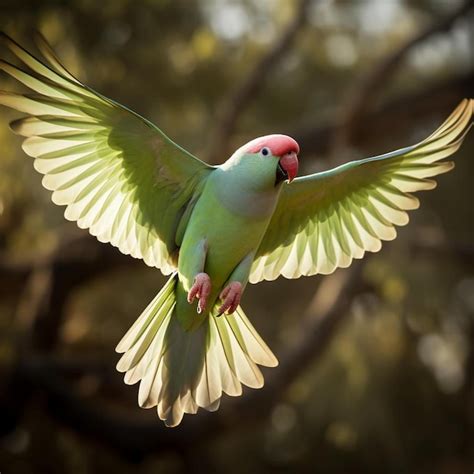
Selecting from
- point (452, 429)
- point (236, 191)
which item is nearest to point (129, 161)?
point (236, 191)

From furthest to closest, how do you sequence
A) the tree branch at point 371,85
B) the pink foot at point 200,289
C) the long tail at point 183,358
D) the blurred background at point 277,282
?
the blurred background at point 277,282 < the tree branch at point 371,85 < the long tail at point 183,358 < the pink foot at point 200,289

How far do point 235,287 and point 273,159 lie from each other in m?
0.49

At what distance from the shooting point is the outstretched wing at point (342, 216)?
376 cm

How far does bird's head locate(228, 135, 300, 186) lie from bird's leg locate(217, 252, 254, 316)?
14.6 inches

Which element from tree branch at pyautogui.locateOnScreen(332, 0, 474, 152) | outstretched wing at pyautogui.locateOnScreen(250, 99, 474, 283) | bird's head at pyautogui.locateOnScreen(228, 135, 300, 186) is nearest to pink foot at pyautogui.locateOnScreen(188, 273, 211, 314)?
bird's head at pyautogui.locateOnScreen(228, 135, 300, 186)

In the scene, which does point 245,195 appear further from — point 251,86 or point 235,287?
point 251,86

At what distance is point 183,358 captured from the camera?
358 centimetres

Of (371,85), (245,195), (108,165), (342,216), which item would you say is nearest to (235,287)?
(245,195)

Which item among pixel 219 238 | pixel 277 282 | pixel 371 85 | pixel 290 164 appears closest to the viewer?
pixel 290 164

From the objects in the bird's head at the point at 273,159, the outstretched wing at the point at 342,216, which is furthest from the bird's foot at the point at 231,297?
the outstretched wing at the point at 342,216

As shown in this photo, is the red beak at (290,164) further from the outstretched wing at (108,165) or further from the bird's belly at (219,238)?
the outstretched wing at (108,165)

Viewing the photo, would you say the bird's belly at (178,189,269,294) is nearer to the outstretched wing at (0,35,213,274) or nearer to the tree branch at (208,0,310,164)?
the outstretched wing at (0,35,213,274)

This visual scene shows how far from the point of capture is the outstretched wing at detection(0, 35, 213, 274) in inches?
128

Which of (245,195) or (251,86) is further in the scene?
(251,86)
